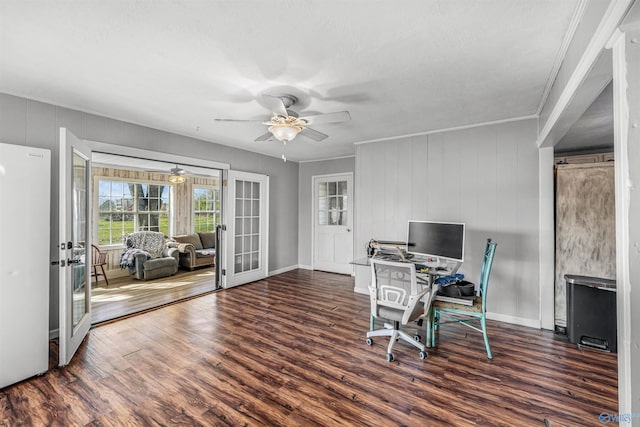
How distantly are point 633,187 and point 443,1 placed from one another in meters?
1.28

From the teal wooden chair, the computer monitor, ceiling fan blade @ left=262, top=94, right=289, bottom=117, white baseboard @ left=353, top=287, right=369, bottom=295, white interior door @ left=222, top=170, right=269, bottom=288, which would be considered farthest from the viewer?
white interior door @ left=222, top=170, right=269, bottom=288

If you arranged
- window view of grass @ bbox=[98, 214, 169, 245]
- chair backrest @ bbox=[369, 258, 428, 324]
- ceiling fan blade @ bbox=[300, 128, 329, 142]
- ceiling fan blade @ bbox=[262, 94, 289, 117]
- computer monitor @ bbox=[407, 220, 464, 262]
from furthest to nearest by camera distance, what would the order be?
window view of grass @ bbox=[98, 214, 169, 245] < computer monitor @ bbox=[407, 220, 464, 262] < ceiling fan blade @ bbox=[300, 128, 329, 142] < chair backrest @ bbox=[369, 258, 428, 324] < ceiling fan blade @ bbox=[262, 94, 289, 117]

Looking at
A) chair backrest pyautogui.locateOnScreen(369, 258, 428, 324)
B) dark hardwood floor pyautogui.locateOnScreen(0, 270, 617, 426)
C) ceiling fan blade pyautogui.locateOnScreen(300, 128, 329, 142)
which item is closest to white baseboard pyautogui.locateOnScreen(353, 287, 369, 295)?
dark hardwood floor pyautogui.locateOnScreen(0, 270, 617, 426)

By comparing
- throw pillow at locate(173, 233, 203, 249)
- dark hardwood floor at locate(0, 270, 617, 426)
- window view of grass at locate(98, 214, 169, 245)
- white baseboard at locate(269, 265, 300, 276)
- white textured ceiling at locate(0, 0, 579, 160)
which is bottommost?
dark hardwood floor at locate(0, 270, 617, 426)

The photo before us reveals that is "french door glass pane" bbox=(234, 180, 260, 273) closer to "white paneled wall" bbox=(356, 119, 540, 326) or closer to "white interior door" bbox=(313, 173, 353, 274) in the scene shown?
"white interior door" bbox=(313, 173, 353, 274)

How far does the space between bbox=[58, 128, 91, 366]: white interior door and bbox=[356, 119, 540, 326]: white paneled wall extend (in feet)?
12.1

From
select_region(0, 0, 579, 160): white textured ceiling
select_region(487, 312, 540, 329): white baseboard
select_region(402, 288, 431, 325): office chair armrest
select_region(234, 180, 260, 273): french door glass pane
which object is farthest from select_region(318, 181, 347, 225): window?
select_region(402, 288, 431, 325): office chair armrest

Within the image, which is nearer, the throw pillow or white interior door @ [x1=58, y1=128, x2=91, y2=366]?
white interior door @ [x1=58, y1=128, x2=91, y2=366]

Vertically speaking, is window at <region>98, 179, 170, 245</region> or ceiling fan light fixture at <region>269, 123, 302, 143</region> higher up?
ceiling fan light fixture at <region>269, 123, 302, 143</region>

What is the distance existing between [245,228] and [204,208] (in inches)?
135

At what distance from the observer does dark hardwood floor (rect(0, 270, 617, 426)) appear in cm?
186

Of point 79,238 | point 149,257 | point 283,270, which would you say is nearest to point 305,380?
point 79,238

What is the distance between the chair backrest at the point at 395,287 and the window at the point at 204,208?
20.3 feet

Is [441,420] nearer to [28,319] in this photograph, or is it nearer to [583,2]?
[583,2]
